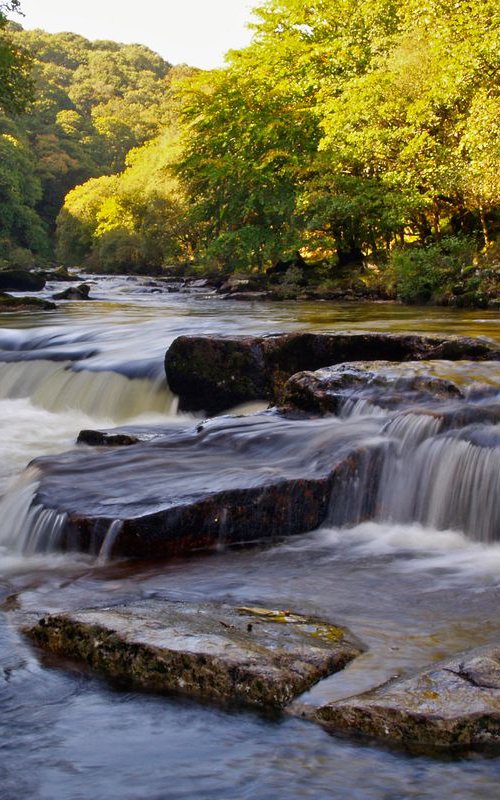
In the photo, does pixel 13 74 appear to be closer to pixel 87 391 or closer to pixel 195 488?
pixel 87 391

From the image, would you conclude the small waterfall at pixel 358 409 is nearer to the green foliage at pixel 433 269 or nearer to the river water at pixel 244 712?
the river water at pixel 244 712

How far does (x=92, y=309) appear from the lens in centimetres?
2261

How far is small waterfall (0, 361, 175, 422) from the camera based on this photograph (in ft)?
37.1

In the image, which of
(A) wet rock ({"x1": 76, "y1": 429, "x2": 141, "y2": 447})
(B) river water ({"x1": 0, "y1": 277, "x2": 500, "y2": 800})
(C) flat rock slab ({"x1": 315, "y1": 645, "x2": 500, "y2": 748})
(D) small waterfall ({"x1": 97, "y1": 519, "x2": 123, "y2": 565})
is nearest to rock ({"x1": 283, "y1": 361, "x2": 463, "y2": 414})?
(B) river water ({"x1": 0, "y1": 277, "x2": 500, "y2": 800})

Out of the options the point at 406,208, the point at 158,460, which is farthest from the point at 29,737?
the point at 406,208

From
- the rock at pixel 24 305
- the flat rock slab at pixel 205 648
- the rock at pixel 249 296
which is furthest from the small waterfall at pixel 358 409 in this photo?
the rock at pixel 249 296

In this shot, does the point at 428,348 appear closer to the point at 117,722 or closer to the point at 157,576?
the point at 157,576

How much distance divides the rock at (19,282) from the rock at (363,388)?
24317 mm

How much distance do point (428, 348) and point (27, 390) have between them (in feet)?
19.8

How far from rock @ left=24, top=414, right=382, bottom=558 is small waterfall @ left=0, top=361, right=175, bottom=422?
349 centimetres

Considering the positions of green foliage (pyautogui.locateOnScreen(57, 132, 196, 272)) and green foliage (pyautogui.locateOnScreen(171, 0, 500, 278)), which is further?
green foliage (pyautogui.locateOnScreen(57, 132, 196, 272))

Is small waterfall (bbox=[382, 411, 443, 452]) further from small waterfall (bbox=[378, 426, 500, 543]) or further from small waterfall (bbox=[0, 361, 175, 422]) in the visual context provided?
small waterfall (bbox=[0, 361, 175, 422])

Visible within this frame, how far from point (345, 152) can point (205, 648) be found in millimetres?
22305

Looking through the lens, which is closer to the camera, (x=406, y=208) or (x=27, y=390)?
(x=27, y=390)
